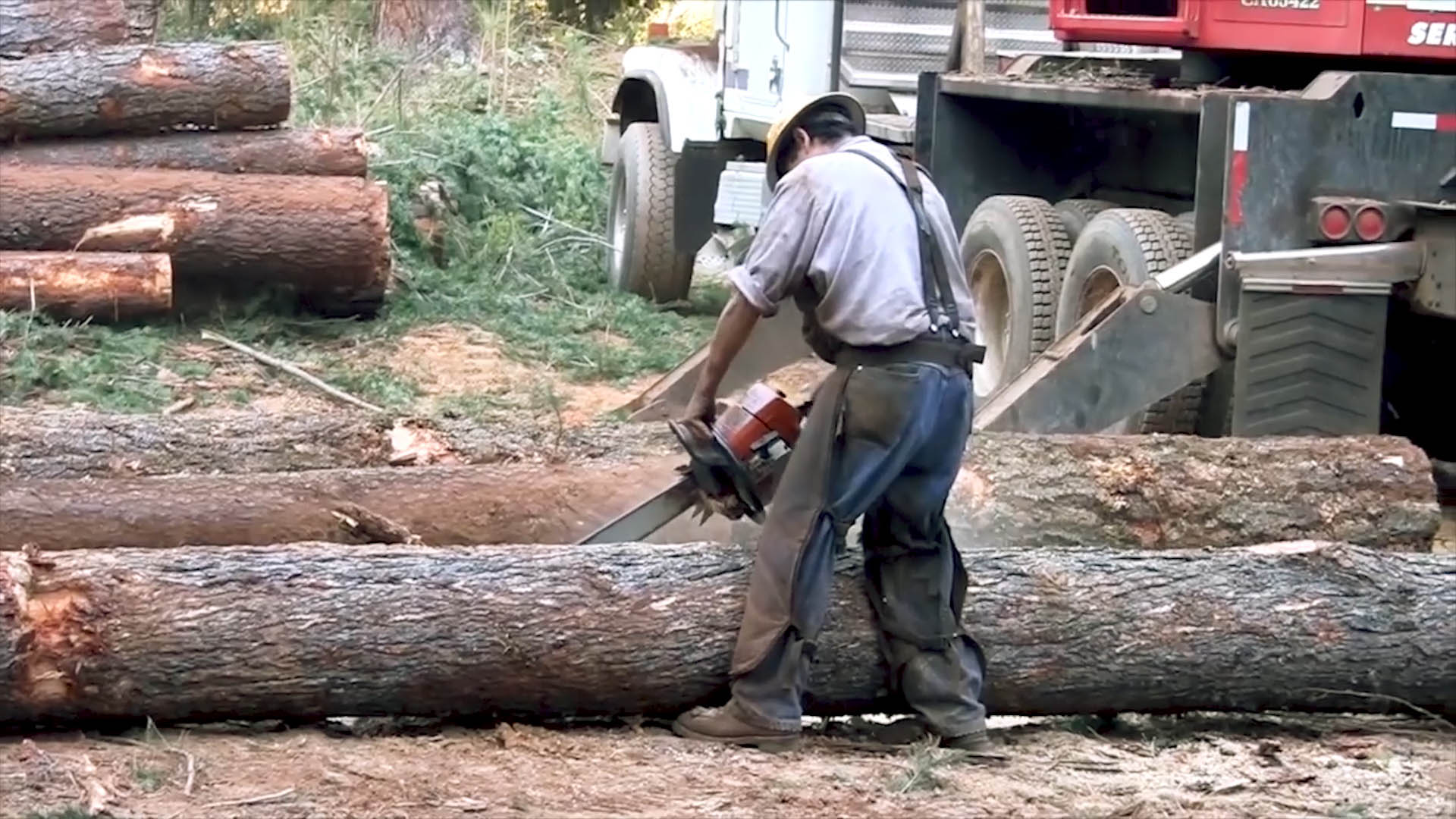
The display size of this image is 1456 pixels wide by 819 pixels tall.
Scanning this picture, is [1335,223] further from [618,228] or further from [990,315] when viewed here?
[618,228]

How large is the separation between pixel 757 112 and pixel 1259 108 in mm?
4597

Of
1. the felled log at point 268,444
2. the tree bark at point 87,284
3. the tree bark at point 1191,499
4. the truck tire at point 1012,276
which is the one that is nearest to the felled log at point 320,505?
the felled log at point 268,444

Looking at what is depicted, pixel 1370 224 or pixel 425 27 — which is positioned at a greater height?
pixel 425 27

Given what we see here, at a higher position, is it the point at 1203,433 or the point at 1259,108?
the point at 1259,108

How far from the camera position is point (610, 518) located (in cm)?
625

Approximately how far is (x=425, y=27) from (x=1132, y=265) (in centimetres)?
1273

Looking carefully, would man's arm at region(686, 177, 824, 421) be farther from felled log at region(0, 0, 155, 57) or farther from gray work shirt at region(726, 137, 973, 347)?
felled log at region(0, 0, 155, 57)

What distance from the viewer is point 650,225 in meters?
13.1

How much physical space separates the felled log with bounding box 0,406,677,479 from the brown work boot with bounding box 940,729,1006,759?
1717 millimetres

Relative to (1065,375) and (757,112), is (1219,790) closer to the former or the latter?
(1065,375)

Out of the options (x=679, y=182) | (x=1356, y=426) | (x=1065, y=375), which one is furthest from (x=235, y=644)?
(x=679, y=182)

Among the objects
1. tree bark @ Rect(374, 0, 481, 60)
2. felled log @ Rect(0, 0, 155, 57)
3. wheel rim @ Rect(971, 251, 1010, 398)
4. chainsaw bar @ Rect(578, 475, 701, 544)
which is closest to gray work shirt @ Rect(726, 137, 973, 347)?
chainsaw bar @ Rect(578, 475, 701, 544)

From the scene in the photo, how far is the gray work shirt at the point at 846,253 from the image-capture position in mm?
5027

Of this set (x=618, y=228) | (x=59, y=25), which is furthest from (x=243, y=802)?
(x=618, y=228)
